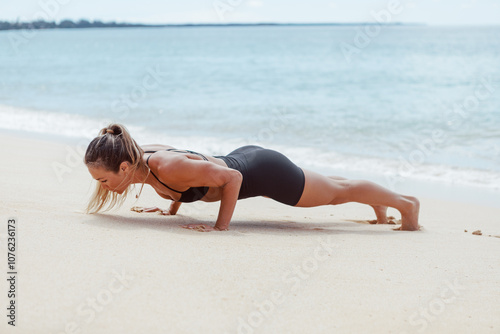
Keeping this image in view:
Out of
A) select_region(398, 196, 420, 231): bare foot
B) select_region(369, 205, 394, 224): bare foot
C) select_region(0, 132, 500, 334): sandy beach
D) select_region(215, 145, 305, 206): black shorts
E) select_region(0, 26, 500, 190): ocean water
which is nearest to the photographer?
select_region(0, 132, 500, 334): sandy beach

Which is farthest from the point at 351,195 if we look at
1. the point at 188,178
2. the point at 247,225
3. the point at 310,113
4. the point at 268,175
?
the point at 310,113

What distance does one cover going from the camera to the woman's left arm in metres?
3.62

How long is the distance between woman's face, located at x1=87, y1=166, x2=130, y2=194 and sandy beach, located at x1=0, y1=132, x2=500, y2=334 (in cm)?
24

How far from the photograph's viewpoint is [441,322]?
2.53 meters

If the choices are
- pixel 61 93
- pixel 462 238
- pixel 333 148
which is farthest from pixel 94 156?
pixel 61 93

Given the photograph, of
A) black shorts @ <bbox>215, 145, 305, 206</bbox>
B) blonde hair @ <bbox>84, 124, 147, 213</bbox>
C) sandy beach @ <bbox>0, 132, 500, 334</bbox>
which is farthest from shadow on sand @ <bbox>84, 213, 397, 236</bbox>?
blonde hair @ <bbox>84, 124, 147, 213</bbox>

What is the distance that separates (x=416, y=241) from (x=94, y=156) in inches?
94.0

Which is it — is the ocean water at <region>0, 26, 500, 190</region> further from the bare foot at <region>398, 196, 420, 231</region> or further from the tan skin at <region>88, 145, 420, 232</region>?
the tan skin at <region>88, 145, 420, 232</region>

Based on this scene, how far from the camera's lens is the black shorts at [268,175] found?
405 centimetres

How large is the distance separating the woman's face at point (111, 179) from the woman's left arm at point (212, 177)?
0.26 metres

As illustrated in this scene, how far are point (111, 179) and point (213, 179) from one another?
27.3 inches

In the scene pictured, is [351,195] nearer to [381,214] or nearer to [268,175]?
[381,214]

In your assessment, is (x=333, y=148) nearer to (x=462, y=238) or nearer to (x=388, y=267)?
(x=462, y=238)

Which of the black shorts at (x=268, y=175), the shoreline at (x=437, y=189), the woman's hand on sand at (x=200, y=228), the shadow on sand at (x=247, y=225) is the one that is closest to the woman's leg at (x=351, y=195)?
the black shorts at (x=268, y=175)
